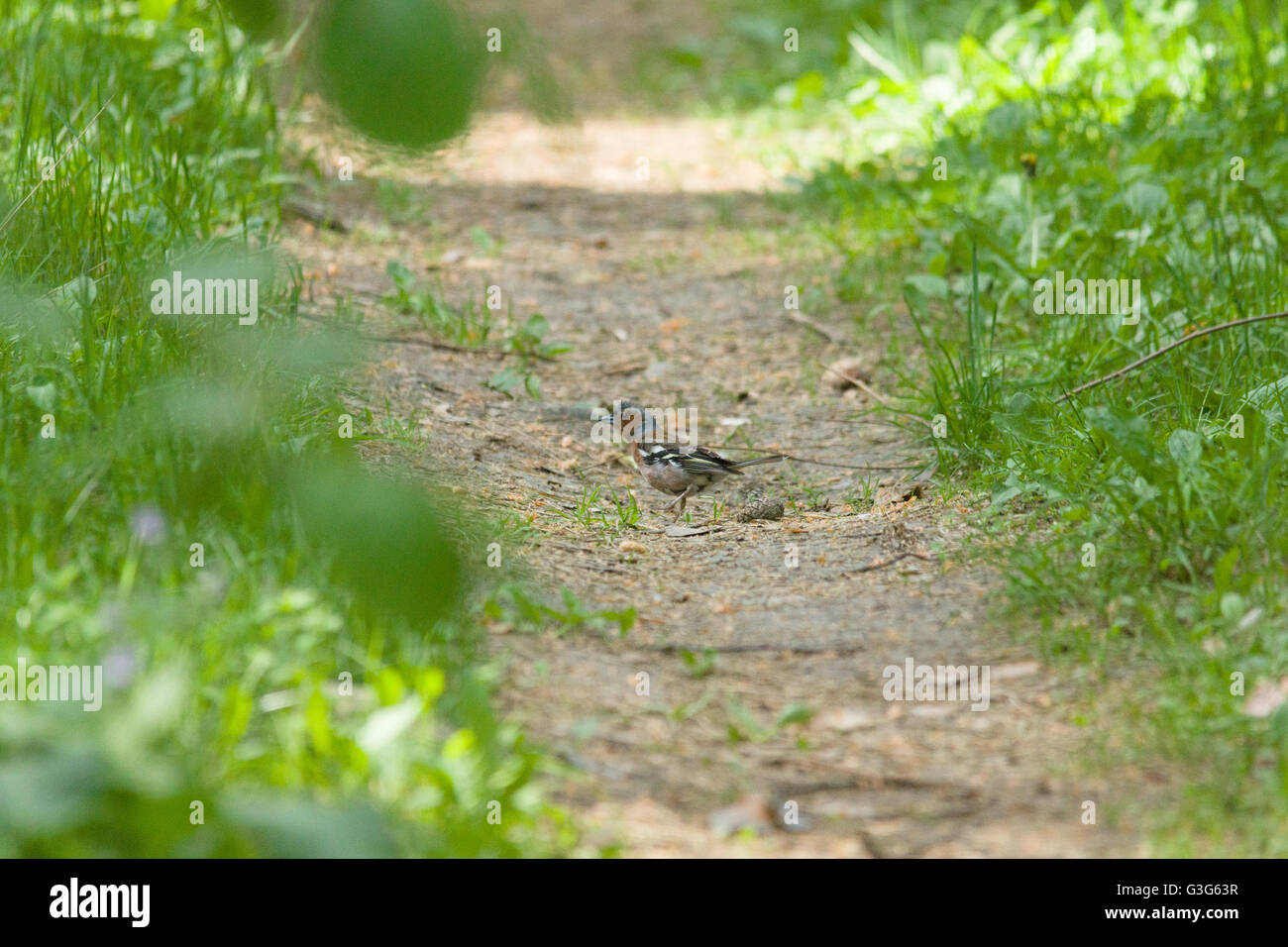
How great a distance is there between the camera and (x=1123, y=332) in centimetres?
463

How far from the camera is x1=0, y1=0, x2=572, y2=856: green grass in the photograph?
73.2 inches

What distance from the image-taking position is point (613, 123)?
9461 millimetres

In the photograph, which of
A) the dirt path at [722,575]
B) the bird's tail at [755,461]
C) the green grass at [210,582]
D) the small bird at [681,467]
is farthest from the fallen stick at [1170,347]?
the green grass at [210,582]

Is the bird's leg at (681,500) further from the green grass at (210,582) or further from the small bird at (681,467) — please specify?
the green grass at (210,582)

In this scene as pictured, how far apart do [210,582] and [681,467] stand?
195 centimetres

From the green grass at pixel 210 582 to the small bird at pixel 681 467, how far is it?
926 millimetres

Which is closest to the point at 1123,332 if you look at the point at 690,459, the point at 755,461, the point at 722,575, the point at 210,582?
the point at 755,461

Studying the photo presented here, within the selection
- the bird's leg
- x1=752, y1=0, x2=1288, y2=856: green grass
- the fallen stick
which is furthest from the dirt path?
the fallen stick

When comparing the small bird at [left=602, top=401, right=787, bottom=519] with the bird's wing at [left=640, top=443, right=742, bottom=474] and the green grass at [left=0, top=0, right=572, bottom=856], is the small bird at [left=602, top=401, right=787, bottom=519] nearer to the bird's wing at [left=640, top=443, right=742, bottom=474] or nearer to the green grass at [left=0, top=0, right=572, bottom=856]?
the bird's wing at [left=640, top=443, right=742, bottom=474]

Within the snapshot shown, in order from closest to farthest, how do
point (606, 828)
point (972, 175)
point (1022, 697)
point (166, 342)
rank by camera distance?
1. point (606, 828)
2. point (1022, 697)
3. point (166, 342)
4. point (972, 175)

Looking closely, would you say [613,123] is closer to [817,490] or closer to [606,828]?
[817,490]

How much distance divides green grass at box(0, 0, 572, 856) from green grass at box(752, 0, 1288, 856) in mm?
1483
